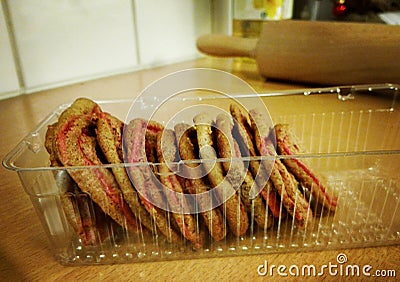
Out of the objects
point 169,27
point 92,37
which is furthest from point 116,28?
point 169,27

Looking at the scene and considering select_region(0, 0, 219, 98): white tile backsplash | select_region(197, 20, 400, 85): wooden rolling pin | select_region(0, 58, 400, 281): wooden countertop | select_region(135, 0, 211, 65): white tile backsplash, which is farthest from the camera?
select_region(135, 0, 211, 65): white tile backsplash

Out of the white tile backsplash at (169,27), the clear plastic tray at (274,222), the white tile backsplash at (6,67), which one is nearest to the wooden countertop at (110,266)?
the clear plastic tray at (274,222)

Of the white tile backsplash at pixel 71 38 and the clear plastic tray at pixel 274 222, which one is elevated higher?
the white tile backsplash at pixel 71 38

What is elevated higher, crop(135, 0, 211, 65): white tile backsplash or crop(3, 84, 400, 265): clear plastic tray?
crop(135, 0, 211, 65): white tile backsplash

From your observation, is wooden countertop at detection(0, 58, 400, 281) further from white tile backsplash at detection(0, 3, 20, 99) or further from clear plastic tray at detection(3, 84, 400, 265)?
white tile backsplash at detection(0, 3, 20, 99)

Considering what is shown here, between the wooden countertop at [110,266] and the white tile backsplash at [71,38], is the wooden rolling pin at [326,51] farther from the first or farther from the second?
the wooden countertop at [110,266]

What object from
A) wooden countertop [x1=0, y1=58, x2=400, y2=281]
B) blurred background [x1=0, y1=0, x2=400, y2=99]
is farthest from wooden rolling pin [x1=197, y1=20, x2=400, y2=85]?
wooden countertop [x1=0, y1=58, x2=400, y2=281]

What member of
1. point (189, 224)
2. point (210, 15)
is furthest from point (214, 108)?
point (210, 15)

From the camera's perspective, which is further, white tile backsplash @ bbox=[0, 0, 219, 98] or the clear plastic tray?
white tile backsplash @ bbox=[0, 0, 219, 98]
